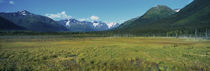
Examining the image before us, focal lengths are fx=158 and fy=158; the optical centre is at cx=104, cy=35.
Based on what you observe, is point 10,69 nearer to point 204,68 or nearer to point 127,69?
point 127,69

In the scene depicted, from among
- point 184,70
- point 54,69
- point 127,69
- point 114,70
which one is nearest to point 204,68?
point 184,70

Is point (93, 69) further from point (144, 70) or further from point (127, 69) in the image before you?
point (144, 70)

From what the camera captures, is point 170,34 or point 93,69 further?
point 170,34

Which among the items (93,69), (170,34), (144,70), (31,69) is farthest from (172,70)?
(170,34)

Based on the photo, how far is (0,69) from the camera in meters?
17.3

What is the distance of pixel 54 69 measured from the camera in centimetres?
1844

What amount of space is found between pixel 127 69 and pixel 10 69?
13400mm

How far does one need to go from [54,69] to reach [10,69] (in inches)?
187

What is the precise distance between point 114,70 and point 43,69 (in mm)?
8231

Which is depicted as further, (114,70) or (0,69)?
(114,70)

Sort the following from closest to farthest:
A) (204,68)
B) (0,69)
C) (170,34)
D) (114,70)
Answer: (0,69) < (114,70) < (204,68) < (170,34)

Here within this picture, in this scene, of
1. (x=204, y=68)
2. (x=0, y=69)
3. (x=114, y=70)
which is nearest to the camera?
(x=0, y=69)

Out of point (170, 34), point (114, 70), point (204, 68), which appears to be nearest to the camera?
point (114, 70)

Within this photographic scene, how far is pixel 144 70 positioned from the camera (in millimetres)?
18797
